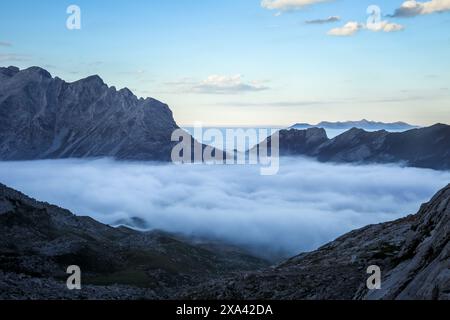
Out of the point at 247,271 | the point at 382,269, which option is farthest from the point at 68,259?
the point at 382,269

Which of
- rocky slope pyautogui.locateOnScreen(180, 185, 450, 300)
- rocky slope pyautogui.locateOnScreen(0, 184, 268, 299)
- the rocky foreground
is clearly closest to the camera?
rocky slope pyautogui.locateOnScreen(180, 185, 450, 300)

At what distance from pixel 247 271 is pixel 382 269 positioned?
45392 millimetres

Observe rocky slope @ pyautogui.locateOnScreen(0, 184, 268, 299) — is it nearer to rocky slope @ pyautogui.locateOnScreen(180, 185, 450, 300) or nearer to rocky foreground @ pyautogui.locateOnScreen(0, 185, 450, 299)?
rocky foreground @ pyautogui.locateOnScreen(0, 185, 450, 299)

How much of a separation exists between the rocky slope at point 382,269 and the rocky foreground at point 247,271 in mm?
82

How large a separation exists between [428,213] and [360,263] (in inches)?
400

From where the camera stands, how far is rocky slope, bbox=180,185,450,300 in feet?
104

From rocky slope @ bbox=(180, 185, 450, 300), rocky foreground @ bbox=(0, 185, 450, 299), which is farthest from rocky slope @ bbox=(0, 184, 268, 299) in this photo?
rocky slope @ bbox=(180, 185, 450, 300)

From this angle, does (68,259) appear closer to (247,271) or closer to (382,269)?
(247,271)

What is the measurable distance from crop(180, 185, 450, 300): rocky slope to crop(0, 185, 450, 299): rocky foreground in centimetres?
8

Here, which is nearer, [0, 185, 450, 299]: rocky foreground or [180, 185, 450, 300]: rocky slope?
[180, 185, 450, 300]: rocky slope

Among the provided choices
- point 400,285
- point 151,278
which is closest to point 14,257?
point 151,278
